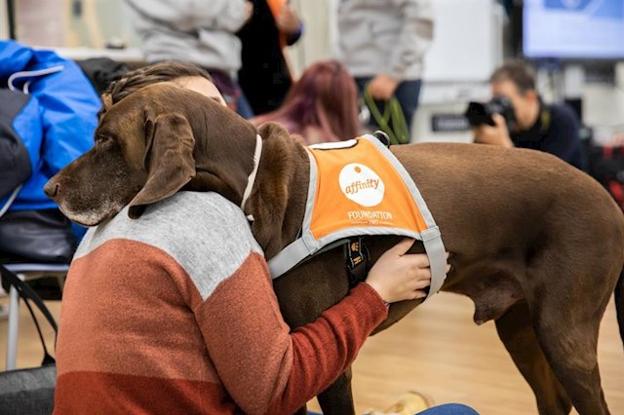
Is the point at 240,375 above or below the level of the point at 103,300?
below

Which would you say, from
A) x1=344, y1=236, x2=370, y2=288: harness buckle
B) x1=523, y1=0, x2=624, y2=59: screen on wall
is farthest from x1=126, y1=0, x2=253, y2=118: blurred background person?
x1=523, y1=0, x2=624, y2=59: screen on wall

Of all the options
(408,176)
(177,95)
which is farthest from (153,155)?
(408,176)

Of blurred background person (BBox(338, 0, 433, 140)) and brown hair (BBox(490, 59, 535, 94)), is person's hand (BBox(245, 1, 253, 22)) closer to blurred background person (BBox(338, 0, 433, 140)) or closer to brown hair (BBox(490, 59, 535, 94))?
blurred background person (BBox(338, 0, 433, 140))

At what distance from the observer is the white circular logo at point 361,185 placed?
4.96 feet

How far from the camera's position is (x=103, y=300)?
1173 mm

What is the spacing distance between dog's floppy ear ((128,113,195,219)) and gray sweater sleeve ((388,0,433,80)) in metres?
3.01

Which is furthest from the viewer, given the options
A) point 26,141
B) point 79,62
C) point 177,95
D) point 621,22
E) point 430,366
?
point 621,22

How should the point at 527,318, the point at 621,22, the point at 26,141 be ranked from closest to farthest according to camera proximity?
the point at 527,318 < the point at 26,141 < the point at 621,22

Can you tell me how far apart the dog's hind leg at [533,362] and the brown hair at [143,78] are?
2.78ft

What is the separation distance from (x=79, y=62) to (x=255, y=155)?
1.39 metres

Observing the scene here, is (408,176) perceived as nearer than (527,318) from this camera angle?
Yes

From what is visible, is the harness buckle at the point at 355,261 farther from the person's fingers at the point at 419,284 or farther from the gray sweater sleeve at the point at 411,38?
the gray sweater sleeve at the point at 411,38

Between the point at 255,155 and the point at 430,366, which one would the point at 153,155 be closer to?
the point at 255,155

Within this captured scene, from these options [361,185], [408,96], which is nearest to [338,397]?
[361,185]
